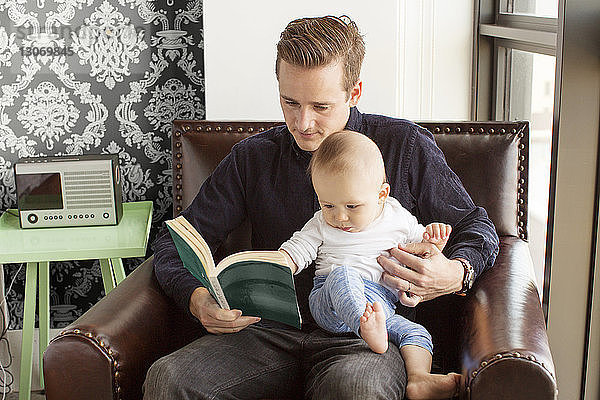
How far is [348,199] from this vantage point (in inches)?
60.0

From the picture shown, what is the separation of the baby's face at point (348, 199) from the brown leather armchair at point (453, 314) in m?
0.30

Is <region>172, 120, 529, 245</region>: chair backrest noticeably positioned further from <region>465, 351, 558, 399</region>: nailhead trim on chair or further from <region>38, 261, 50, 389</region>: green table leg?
<region>38, 261, 50, 389</region>: green table leg

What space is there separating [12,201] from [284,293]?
153 centimetres

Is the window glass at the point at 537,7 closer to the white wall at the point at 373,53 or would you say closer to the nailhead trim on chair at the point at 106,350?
the white wall at the point at 373,53

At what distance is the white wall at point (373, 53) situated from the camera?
2.37 m

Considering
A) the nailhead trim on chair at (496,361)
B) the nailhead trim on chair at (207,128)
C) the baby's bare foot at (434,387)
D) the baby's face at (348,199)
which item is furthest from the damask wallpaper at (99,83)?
the nailhead trim on chair at (496,361)

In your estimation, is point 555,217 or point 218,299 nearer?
point 218,299

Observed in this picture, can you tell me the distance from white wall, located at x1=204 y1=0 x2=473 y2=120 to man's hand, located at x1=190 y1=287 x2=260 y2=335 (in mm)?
894

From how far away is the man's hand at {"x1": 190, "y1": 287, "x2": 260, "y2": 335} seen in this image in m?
1.60

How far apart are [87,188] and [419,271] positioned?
1.20m

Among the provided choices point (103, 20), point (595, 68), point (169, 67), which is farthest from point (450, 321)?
point (103, 20)

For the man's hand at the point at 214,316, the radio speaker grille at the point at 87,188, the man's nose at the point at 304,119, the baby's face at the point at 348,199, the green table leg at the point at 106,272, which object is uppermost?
the man's nose at the point at 304,119

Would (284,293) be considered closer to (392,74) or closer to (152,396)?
(152,396)

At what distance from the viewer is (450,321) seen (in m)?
1.79
